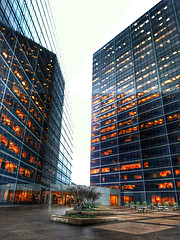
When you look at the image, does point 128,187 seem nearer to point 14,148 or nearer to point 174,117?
point 174,117

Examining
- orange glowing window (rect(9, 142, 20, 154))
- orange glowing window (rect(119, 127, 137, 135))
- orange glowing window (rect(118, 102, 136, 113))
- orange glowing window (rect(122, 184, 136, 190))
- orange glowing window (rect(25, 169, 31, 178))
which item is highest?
orange glowing window (rect(118, 102, 136, 113))

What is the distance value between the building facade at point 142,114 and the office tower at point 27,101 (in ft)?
90.2

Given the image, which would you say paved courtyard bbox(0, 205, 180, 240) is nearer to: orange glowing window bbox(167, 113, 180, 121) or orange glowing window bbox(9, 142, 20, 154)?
orange glowing window bbox(9, 142, 20, 154)

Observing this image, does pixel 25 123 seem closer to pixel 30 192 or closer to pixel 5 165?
pixel 5 165

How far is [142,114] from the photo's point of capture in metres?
73.7

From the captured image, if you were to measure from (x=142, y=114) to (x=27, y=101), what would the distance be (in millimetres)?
48798

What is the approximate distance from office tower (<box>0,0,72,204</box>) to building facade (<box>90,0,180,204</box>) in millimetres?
27501

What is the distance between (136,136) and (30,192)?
153 feet

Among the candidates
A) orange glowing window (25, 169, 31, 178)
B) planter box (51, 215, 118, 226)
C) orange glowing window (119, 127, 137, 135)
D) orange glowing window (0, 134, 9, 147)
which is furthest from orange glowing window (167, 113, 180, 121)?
planter box (51, 215, 118, 226)

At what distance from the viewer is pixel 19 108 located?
39219 millimetres

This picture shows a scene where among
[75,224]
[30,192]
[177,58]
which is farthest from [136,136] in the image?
[75,224]

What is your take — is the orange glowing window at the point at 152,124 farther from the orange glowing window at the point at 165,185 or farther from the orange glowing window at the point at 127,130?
the orange glowing window at the point at 165,185

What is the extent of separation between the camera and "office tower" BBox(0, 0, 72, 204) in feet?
107

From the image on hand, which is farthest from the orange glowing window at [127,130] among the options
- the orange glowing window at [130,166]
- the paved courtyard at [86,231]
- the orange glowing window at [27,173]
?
the paved courtyard at [86,231]
